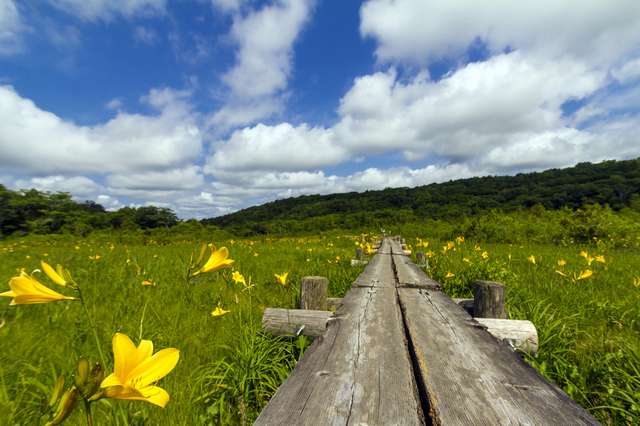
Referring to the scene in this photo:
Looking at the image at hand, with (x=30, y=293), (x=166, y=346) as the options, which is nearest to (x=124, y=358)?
(x=30, y=293)

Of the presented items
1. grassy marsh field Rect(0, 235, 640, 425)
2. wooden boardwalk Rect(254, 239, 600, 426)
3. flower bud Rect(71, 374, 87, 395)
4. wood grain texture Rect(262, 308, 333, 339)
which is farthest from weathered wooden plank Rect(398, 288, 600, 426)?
flower bud Rect(71, 374, 87, 395)

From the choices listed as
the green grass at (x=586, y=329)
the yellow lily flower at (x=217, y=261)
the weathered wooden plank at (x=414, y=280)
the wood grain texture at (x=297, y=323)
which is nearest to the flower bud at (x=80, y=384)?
the yellow lily flower at (x=217, y=261)

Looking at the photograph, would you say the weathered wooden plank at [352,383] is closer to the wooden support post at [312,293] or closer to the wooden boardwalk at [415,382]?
the wooden boardwalk at [415,382]

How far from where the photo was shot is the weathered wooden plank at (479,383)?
103cm

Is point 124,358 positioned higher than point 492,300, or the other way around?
point 124,358

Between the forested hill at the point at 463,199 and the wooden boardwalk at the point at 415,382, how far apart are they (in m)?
32.3

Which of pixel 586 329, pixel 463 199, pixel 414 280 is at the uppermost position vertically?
pixel 463 199

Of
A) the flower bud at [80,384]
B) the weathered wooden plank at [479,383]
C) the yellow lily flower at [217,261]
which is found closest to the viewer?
the flower bud at [80,384]

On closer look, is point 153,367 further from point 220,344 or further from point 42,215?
point 42,215

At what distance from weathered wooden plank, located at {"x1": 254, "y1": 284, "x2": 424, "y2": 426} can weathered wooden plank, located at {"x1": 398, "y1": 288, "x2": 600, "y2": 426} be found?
3.8 inches

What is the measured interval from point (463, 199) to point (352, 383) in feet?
225

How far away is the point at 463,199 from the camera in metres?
60.2

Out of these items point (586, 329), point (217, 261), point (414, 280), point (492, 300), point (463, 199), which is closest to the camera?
point (217, 261)

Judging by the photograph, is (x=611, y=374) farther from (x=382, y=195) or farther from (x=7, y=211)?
(x=382, y=195)
